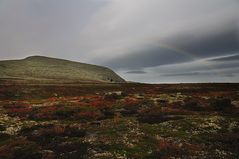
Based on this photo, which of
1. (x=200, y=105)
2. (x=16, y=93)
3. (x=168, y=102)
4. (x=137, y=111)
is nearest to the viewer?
(x=137, y=111)

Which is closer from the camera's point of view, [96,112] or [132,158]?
[132,158]

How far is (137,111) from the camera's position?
42.2 meters

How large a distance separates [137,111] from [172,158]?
72.8 ft

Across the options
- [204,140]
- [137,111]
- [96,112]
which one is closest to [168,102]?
[137,111]

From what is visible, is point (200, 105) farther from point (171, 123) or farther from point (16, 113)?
point (16, 113)

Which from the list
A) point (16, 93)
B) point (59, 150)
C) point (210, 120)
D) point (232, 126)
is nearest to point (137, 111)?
point (210, 120)

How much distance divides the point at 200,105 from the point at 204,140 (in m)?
21.9

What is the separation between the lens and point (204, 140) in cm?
2553

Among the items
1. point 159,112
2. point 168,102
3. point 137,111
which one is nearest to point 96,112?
point 137,111

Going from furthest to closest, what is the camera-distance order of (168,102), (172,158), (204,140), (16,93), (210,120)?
(16,93) < (168,102) < (210,120) < (204,140) < (172,158)

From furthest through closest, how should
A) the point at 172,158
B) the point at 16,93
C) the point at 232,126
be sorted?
1. the point at 16,93
2. the point at 232,126
3. the point at 172,158

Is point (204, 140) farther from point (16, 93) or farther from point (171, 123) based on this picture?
point (16, 93)

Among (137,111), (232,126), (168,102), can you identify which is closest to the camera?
(232,126)

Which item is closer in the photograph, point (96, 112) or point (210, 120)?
point (210, 120)
